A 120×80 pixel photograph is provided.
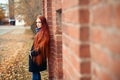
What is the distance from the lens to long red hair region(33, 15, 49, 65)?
19.6ft

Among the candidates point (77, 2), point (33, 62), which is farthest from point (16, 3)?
point (77, 2)

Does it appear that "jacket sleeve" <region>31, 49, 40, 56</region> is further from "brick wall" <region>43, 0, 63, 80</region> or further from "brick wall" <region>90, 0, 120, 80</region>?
"brick wall" <region>90, 0, 120, 80</region>

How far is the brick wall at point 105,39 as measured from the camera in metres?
1.35

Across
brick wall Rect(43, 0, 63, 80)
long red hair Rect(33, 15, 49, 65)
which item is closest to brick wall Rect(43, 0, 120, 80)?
brick wall Rect(43, 0, 63, 80)

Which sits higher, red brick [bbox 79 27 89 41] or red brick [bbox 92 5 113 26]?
red brick [bbox 92 5 113 26]

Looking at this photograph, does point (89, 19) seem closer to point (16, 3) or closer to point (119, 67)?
point (119, 67)

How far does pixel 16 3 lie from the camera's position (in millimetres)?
25641

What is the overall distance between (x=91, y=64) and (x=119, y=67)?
538mm

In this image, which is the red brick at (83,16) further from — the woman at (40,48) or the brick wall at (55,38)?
the woman at (40,48)

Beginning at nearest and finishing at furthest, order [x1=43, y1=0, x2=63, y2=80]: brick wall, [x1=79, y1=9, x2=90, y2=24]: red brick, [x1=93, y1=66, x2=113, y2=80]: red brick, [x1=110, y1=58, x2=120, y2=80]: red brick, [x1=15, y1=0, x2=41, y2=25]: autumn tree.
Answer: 1. [x1=110, y1=58, x2=120, y2=80]: red brick
2. [x1=93, y1=66, x2=113, y2=80]: red brick
3. [x1=79, y1=9, x2=90, y2=24]: red brick
4. [x1=43, y1=0, x2=63, y2=80]: brick wall
5. [x1=15, y1=0, x2=41, y2=25]: autumn tree

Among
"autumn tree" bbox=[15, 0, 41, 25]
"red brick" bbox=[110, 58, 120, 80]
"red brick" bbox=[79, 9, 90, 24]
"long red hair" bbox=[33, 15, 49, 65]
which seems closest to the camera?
"red brick" bbox=[110, 58, 120, 80]

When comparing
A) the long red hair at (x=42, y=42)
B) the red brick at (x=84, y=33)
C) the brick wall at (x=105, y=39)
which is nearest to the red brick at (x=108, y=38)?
the brick wall at (x=105, y=39)

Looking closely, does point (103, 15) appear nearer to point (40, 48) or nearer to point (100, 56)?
point (100, 56)

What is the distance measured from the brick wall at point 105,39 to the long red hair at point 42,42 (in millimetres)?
4179
